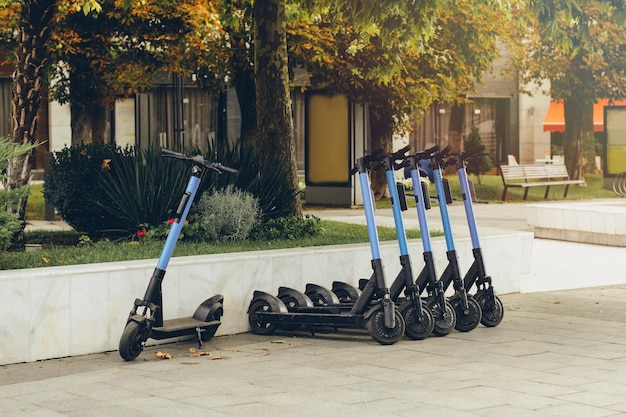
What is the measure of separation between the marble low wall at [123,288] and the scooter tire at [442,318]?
1250 millimetres

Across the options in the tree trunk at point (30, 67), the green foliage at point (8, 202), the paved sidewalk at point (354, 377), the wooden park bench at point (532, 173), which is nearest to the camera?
the paved sidewalk at point (354, 377)

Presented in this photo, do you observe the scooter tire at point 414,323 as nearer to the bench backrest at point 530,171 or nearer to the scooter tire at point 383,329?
the scooter tire at point 383,329

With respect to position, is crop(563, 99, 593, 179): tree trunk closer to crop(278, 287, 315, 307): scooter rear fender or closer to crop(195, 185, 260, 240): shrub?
crop(195, 185, 260, 240): shrub

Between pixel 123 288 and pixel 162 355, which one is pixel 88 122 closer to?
pixel 123 288

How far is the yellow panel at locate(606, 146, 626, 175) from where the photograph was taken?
102 ft

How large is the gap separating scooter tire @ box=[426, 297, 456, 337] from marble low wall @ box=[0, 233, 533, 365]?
1250mm

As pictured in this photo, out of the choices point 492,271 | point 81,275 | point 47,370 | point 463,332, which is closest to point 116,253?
point 81,275

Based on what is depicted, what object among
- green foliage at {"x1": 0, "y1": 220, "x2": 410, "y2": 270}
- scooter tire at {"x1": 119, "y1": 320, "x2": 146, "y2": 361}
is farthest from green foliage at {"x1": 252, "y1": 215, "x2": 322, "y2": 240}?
scooter tire at {"x1": 119, "y1": 320, "x2": 146, "y2": 361}

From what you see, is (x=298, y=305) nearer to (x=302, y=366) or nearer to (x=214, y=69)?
(x=302, y=366)

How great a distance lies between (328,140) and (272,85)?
12.4 metres

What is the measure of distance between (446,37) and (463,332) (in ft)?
54.5

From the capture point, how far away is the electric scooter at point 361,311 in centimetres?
869

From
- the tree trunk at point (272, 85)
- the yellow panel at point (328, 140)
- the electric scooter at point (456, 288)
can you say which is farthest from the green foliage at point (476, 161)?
the electric scooter at point (456, 288)

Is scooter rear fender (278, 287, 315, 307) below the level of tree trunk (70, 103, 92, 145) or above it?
below
